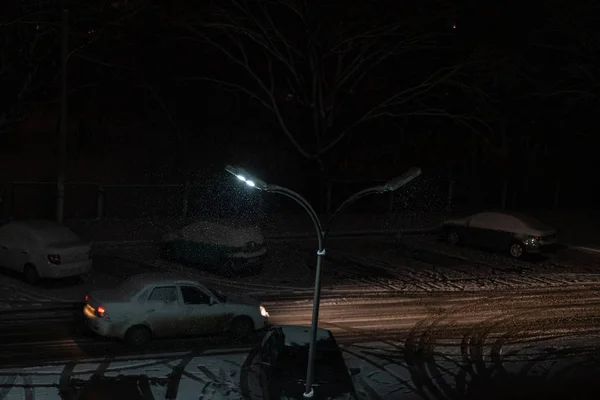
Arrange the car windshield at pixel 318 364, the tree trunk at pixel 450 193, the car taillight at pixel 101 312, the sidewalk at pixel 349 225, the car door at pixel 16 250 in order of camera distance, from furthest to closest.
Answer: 1. the tree trunk at pixel 450 193
2. the sidewalk at pixel 349 225
3. the car door at pixel 16 250
4. the car taillight at pixel 101 312
5. the car windshield at pixel 318 364

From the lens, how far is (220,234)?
24125mm

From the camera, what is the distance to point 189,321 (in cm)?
1756

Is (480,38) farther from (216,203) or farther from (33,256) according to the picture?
(33,256)

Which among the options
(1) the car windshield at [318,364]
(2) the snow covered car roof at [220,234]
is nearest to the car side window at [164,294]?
(1) the car windshield at [318,364]

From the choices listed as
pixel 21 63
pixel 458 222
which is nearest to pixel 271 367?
pixel 458 222

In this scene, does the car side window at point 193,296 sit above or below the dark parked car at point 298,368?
above

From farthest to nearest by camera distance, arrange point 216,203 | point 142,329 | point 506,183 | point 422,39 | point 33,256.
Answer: point 506,183, point 422,39, point 216,203, point 33,256, point 142,329

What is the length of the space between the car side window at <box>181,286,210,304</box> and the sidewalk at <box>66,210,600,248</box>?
10.3 m

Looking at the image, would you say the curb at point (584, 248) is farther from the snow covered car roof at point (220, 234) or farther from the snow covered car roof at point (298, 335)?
the snow covered car roof at point (298, 335)

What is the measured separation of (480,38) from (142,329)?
954 inches

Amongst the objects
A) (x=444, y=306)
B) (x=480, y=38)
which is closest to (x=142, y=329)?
(x=444, y=306)

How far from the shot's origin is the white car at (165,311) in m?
16.8

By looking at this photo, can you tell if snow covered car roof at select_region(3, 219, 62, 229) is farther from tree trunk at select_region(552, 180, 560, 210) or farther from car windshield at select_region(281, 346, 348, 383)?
tree trunk at select_region(552, 180, 560, 210)

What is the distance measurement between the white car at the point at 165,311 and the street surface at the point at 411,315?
13.6 inches
